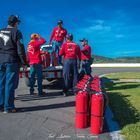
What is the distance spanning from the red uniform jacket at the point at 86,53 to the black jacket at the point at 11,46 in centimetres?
640

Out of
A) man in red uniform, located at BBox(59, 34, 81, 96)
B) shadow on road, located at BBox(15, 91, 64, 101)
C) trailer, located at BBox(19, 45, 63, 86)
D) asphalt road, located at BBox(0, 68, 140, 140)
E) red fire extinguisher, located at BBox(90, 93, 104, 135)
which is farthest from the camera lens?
trailer, located at BBox(19, 45, 63, 86)

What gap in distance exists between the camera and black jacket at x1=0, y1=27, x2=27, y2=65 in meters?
8.80

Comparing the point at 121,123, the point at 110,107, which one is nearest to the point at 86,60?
the point at 110,107

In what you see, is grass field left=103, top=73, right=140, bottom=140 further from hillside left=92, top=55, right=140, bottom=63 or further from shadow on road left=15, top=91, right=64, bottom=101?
hillside left=92, top=55, right=140, bottom=63

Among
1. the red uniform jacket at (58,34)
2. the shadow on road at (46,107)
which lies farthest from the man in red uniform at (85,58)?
the shadow on road at (46,107)

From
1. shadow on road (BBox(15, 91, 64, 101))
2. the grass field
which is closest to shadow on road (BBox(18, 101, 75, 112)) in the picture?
the grass field

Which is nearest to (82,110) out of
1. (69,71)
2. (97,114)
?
(97,114)

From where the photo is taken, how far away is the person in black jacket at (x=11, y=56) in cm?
881

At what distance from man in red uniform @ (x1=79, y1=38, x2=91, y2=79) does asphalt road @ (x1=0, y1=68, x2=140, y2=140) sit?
13.1 ft

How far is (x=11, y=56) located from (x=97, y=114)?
2886mm

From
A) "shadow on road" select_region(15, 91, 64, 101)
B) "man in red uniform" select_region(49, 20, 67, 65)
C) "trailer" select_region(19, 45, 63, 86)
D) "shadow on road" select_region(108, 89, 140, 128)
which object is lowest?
"shadow on road" select_region(15, 91, 64, 101)

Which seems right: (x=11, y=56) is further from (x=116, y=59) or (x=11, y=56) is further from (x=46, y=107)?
(x=116, y=59)

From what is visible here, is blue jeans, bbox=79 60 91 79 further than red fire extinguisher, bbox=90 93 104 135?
Yes

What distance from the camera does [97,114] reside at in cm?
→ 690
